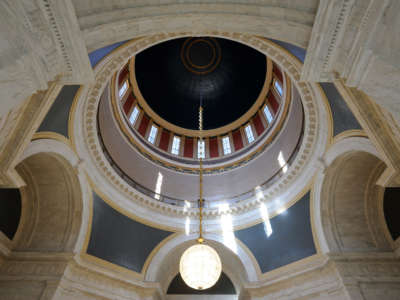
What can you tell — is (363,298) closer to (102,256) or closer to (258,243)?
(258,243)

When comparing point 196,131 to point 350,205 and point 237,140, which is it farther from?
point 350,205

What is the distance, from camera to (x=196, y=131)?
17.3 metres

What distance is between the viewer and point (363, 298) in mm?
7082

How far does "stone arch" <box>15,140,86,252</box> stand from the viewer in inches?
317

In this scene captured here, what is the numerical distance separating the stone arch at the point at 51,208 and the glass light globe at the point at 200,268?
187 inches

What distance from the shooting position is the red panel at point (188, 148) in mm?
16047

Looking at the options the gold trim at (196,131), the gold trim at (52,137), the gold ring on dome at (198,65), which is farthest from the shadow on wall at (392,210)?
the gold ring on dome at (198,65)

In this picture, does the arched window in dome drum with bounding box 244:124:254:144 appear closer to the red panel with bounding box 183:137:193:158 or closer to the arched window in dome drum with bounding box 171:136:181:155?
the red panel with bounding box 183:137:193:158

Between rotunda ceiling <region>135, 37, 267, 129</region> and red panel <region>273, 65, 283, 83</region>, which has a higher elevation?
rotunda ceiling <region>135, 37, 267, 129</region>

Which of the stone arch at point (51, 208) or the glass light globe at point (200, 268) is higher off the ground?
the stone arch at point (51, 208)

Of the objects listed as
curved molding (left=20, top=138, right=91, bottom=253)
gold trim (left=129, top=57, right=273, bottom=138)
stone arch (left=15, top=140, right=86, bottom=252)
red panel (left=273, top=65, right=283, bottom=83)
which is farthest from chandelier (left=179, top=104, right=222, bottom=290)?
gold trim (left=129, top=57, right=273, bottom=138)

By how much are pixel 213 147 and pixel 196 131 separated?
1.74 m

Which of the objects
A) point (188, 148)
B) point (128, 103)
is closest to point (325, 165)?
point (188, 148)

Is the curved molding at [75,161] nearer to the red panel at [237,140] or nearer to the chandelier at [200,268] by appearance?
the chandelier at [200,268]
